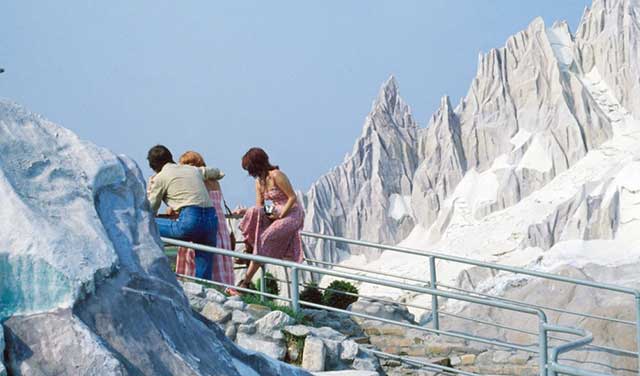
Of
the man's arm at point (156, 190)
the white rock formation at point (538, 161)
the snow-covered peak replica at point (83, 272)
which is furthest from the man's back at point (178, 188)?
the white rock formation at point (538, 161)

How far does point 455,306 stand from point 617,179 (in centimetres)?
865

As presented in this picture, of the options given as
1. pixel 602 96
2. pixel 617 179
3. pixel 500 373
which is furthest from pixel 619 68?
pixel 500 373

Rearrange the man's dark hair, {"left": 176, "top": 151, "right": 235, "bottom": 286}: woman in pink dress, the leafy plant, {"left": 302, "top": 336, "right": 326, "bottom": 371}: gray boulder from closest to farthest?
Answer: {"left": 302, "top": 336, "right": 326, "bottom": 371}: gray boulder, the man's dark hair, the leafy plant, {"left": 176, "top": 151, "right": 235, "bottom": 286}: woman in pink dress

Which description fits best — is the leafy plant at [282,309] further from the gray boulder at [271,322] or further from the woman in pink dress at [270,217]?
the gray boulder at [271,322]

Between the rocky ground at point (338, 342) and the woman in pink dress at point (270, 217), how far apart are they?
2.29ft

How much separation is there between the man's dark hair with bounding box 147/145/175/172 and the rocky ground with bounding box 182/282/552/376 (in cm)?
109

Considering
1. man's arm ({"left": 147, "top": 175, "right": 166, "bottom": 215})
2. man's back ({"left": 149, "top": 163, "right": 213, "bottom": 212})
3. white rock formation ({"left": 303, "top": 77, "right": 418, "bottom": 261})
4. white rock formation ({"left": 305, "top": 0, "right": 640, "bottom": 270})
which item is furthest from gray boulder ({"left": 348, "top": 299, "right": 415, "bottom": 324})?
white rock formation ({"left": 303, "top": 77, "right": 418, "bottom": 261})

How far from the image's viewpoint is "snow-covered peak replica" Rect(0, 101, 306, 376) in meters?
3.57

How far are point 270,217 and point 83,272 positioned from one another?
19.0ft

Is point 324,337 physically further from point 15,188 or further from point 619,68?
point 619,68

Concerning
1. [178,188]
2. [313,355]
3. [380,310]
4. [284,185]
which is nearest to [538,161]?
[380,310]

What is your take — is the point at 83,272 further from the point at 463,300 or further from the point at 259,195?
the point at 259,195

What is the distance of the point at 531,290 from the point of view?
21719 mm

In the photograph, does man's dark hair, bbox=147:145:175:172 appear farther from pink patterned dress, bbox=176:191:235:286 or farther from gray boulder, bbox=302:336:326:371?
gray boulder, bbox=302:336:326:371
